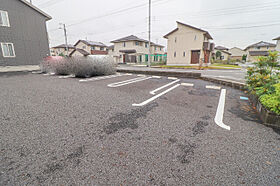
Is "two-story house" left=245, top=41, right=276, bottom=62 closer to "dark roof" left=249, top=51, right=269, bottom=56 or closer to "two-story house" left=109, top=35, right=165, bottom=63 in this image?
"dark roof" left=249, top=51, right=269, bottom=56

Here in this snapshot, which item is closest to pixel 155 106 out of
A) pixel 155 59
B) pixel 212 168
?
pixel 212 168

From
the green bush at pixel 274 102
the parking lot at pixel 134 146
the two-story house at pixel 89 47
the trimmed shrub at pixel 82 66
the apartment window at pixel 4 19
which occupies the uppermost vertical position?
the two-story house at pixel 89 47

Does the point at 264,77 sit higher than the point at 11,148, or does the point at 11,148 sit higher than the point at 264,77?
the point at 264,77

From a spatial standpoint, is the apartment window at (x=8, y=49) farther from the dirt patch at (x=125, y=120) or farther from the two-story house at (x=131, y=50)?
the two-story house at (x=131, y=50)

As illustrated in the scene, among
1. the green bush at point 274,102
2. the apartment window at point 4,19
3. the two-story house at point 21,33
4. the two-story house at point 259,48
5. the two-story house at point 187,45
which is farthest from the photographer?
the two-story house at point 259,48

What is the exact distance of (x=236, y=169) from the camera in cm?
135

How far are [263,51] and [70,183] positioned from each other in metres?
52.6

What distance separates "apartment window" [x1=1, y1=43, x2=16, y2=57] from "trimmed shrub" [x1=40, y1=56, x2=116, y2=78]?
391 cm

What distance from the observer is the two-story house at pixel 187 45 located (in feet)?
57.0

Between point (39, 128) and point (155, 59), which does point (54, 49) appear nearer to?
point (155, 59)

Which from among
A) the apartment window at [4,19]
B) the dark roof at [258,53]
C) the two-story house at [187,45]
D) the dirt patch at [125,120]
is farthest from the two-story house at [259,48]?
the apartment window at [4,19]

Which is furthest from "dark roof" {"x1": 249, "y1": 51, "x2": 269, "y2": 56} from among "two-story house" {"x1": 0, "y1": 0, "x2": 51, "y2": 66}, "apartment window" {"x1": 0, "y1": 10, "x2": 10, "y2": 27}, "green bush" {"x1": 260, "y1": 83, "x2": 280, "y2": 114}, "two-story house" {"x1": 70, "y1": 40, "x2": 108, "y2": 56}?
"apartment window" {"x1": 0, "y1": 10, "x2": 10, "y2": 27}

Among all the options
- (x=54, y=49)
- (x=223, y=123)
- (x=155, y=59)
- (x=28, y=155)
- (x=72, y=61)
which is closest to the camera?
(x=28, y=155)

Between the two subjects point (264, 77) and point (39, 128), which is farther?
point (264, 77)
